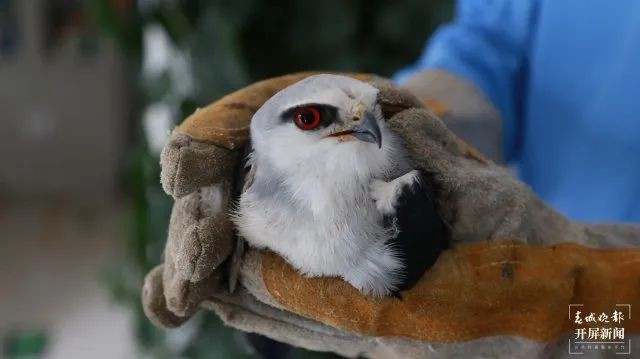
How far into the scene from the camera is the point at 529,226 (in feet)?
1.88

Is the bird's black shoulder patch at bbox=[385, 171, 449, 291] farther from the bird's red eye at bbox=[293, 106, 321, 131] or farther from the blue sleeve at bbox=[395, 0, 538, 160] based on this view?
the blue sleeve at bbox=[395, 0, 538, 160]

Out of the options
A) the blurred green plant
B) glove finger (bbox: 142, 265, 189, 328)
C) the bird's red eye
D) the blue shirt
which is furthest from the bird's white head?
the blurred green plant

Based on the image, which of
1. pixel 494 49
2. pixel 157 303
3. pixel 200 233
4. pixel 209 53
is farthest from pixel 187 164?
pixel 209 53

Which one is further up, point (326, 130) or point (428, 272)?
point (326, 130)

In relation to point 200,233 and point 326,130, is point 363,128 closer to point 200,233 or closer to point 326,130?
point 326,130

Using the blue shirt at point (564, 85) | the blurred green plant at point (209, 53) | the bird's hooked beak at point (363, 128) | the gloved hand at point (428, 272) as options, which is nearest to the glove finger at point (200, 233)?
Answer: the gloved hand at point (428, 272)

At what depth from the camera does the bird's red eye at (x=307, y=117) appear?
519mm

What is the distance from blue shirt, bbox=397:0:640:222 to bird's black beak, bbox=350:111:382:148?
1.17 feet

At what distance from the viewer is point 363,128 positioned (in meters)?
0.52

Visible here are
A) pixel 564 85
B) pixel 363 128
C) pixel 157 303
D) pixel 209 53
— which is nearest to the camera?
pixel 363 128

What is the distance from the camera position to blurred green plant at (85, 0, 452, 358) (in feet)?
4.28

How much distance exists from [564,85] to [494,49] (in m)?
0.10

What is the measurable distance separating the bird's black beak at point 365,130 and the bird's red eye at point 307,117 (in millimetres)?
28

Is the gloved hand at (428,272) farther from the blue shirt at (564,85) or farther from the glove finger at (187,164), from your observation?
the blue shirt at (564,85)
